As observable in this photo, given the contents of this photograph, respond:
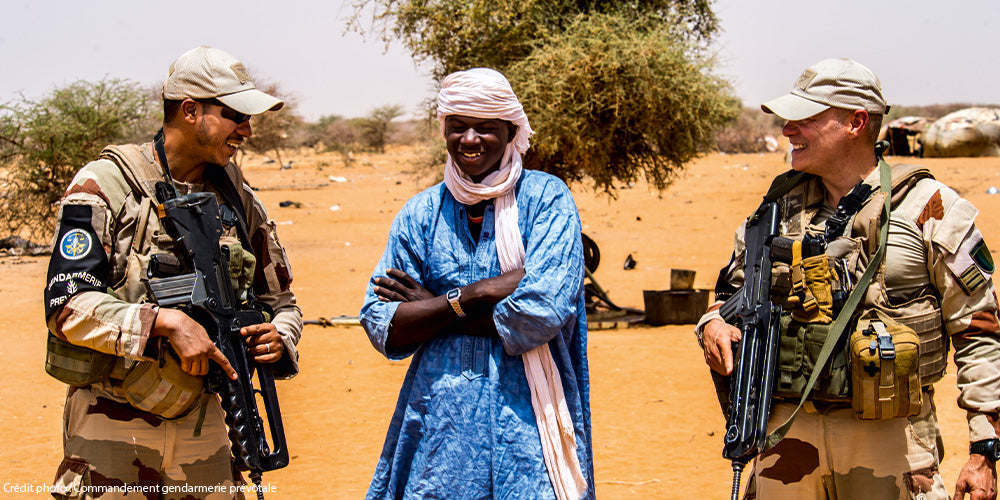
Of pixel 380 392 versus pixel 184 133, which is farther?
pixel 380 392

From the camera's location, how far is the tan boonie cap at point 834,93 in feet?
9.78

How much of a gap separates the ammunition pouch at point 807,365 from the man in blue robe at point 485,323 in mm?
633

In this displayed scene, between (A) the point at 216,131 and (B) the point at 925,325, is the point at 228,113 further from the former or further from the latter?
(B) the point at 925,325

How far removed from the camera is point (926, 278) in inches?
114

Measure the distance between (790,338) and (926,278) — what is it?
A: 46cm

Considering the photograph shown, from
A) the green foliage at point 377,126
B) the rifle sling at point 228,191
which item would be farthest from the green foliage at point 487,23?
the green foliage at point 377,126

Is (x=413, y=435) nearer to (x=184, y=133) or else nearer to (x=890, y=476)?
→ (x=184, y=133)

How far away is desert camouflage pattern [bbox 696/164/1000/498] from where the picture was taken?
2814 mm

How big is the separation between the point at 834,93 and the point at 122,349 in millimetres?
2379

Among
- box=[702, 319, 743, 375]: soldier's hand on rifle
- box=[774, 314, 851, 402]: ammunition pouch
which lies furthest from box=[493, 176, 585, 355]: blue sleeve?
box=[774, 314, 851, 402]: ammunition pouch

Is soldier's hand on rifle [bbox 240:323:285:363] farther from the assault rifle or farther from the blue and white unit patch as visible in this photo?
the blue and white unit patch

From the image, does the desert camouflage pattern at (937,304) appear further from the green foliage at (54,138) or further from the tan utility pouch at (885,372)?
the green foliage at (54,138)

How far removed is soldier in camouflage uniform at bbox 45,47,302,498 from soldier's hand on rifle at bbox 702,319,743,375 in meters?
1.45

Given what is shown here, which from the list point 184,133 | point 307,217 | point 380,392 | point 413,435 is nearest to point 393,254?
point 413,435
